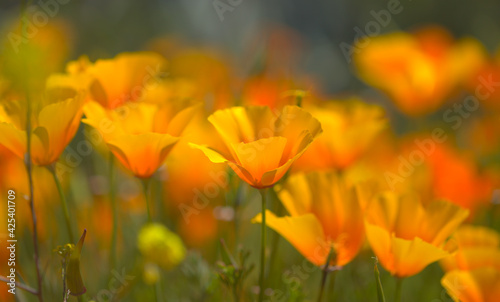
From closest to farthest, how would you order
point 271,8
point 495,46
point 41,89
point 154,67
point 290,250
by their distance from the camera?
point 41,89
point 154,67
point 290,250
point 495,46
point 271,8

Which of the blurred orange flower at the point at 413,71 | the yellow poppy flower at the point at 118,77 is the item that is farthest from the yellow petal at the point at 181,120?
the blurred orange flower at the point at 413,71

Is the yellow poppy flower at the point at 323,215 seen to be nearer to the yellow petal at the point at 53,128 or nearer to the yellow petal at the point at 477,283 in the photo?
the yellow petal at the point at 477,283

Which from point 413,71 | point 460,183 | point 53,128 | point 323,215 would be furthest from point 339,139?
point 413,71

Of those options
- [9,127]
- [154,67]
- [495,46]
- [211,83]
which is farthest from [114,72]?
[495,46]

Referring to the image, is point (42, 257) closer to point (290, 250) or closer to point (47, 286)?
point (47, 286)

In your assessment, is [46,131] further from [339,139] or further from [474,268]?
[474,268]
